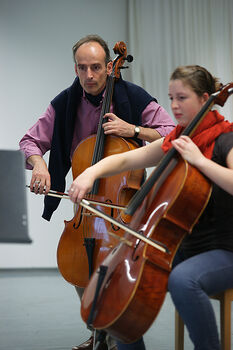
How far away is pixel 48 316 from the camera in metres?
2.98

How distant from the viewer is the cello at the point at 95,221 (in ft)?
6.64

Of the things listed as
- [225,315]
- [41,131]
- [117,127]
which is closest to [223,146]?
[225,315]

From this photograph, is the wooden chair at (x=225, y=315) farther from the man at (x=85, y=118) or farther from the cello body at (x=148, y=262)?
the man at (x=85, y=118)

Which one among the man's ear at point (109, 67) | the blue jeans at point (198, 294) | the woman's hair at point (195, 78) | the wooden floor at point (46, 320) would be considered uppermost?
the woman's hair at point (195, 78)

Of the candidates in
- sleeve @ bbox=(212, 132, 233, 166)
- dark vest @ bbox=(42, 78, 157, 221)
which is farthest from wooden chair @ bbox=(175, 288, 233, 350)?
dark vest @ bbox=(42, 78, 157, 221)

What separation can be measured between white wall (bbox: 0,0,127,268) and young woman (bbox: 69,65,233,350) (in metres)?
3.07

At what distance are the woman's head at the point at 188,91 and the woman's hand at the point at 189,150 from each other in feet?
0.47

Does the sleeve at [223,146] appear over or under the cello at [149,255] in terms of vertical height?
over

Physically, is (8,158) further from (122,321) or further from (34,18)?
(34,18)

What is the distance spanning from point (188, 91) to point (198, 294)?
62 cm

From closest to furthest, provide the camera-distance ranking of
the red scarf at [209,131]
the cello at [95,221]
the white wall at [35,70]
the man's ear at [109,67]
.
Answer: the red scarf at [209,131] → the cello at [95,221] → the man's ear at [109,67] → the white wall at [35,70]

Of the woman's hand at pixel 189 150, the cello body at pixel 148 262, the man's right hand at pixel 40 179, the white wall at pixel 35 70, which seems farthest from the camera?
the white wall at pixel 35 70

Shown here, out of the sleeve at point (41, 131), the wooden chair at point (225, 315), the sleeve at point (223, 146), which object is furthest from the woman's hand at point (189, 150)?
the sleeve at point (41, 131)

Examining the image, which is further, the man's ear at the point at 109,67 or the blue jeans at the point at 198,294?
the man's ear at the point at 109,67
